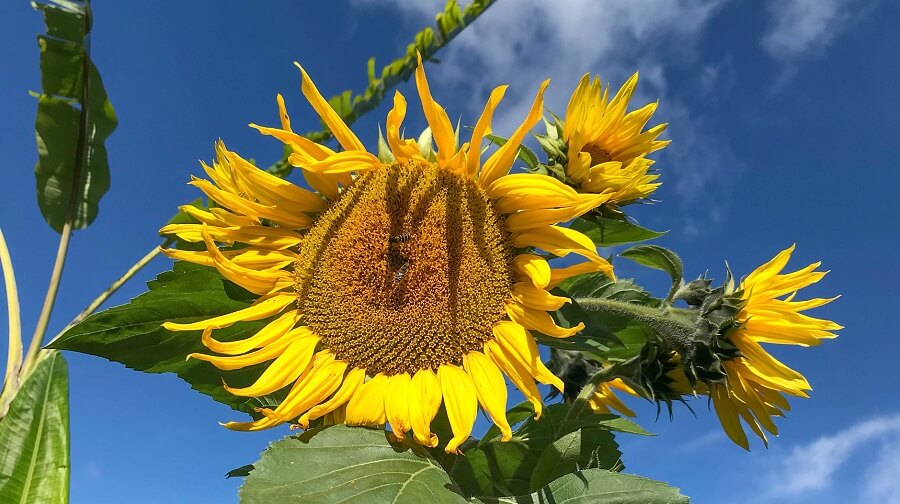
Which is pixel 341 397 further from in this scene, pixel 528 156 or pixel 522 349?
pixel 528 156

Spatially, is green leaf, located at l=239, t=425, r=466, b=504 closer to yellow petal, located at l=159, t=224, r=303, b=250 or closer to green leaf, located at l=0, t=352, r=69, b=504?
yellow petal, located at l=159, t=224, r=303, b=250

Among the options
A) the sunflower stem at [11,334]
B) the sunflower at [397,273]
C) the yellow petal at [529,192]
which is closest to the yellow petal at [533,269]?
the sunflower at [397,273]

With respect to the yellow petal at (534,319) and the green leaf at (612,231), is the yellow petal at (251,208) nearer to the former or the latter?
the yellow petal at (534,319)

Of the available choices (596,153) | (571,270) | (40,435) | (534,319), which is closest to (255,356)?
(534,319)

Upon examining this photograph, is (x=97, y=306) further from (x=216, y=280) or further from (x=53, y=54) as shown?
(x=216, y=280)

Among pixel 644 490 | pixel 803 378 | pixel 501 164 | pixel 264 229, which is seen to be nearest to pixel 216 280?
pixel 264 229

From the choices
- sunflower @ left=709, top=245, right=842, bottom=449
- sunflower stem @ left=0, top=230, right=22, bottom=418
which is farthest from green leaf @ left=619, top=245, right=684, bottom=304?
sunflower stem @ left=0, top=230, right=22, bottom=418
